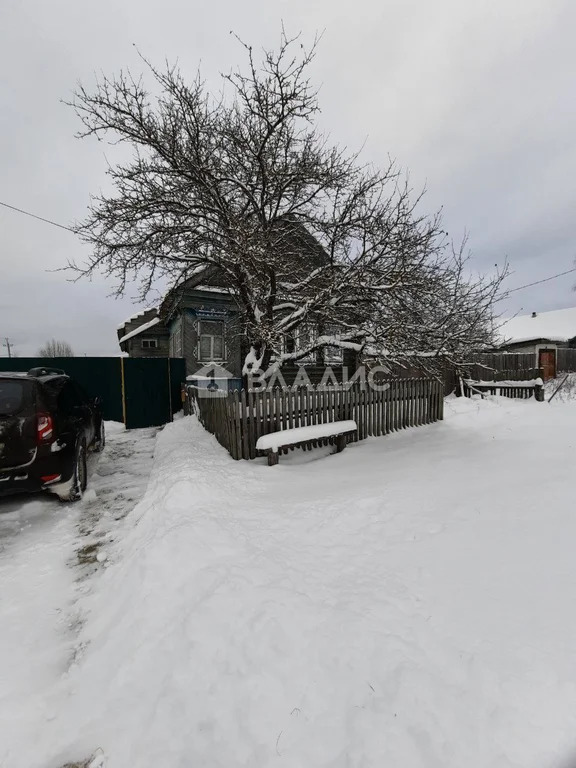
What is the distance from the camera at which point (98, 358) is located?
10422 mm

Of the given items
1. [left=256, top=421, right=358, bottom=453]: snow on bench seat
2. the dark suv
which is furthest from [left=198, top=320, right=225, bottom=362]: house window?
the dark suv

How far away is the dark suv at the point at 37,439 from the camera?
3.84m

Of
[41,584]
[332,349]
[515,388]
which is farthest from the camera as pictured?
[515,388]

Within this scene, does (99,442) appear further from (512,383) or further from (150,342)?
(512,383)

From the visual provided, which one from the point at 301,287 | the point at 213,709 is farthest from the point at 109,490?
the point at 301,287

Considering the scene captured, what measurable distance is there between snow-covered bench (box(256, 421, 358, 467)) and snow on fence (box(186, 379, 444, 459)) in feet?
0.71

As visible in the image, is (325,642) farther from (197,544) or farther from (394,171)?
(394,171)

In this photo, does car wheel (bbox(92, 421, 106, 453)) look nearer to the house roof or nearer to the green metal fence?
the green metal fence

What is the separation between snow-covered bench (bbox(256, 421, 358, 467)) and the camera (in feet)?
17.6

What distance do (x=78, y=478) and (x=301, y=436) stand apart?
10.7 feet

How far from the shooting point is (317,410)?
6.25 metres

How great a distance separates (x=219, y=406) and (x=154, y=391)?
17.9 feet

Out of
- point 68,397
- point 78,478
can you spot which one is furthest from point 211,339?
point 78,478

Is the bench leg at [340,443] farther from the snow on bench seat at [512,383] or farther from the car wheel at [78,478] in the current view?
the snow on bench seat at [512,383]
